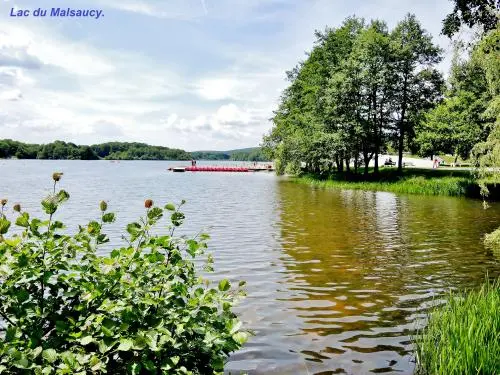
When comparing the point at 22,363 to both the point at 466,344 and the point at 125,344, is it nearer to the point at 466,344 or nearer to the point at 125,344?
the point at 125,344

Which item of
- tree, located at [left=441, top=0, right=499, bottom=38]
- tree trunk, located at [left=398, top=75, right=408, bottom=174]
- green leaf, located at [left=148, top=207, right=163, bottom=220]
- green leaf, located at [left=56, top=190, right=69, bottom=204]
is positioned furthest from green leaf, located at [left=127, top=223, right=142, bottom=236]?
tree trunk, located at [left=398, top=75, right=408, bottom=174]

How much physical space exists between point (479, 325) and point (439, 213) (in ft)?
73.0

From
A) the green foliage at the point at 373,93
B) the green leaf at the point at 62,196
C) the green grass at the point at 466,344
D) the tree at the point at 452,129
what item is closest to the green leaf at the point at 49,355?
the green leaf at the point at 62,196

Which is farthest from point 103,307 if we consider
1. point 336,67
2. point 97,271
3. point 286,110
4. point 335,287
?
point 286,110

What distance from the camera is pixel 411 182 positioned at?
42.3m

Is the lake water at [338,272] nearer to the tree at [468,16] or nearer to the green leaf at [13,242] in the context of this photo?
the green leaf at [13,242]

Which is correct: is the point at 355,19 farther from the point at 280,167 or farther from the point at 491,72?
the point at 491,72

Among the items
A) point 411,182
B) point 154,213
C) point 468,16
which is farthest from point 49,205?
point 411,182

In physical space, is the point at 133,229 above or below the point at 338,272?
above

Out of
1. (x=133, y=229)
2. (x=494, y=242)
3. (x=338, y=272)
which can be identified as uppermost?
(x=133, y=229)

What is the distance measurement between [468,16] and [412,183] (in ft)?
67.7

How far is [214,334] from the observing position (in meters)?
3.98

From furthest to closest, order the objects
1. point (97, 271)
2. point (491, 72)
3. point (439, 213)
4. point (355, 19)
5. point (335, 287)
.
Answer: point (355, 19) < point (439, 213) < point (491, 72) < point (335, 287) < point (97, 271)

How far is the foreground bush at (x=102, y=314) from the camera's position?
3588 mm
